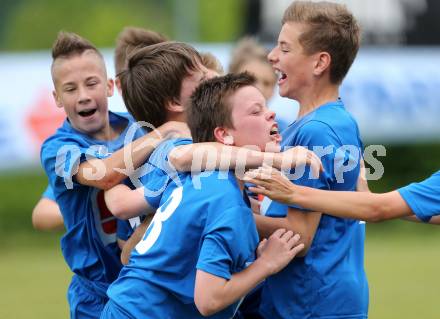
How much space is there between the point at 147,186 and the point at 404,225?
31.2 ft

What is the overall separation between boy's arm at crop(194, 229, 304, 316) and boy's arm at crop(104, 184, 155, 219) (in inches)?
23.2

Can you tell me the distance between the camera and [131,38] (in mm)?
5555

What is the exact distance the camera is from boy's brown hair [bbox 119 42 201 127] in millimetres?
4363

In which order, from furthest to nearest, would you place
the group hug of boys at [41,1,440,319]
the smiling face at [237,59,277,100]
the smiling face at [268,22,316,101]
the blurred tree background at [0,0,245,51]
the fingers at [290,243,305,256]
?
1. the blurred tree background at [0,0,245,51]
2. the smiling face at [237,59,277,100]
3. the smiling face at [268,22,316,101]
4. the fingers at [290,243,305,256]
5. the group hug of boys at [41,1,440,319]

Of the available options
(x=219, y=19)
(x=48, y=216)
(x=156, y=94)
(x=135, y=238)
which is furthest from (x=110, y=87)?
(x=219, y=19)

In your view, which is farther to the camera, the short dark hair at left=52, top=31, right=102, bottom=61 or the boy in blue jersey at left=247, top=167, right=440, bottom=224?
the short dark hair at left=52, top=31, right=102, bottom=61

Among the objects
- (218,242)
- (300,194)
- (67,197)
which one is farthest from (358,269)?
(67,197)

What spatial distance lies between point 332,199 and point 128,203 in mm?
942

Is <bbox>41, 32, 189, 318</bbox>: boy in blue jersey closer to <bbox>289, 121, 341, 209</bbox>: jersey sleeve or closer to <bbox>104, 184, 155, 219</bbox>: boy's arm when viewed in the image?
<bbox>104, 184, 155, 219</bbox>: boy's arm

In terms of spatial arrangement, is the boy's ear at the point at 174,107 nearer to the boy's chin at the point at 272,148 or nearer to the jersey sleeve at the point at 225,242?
the boy's chin at the point at 272,148

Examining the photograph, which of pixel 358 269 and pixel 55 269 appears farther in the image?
pixel 55 269

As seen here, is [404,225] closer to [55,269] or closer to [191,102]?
[55,269]

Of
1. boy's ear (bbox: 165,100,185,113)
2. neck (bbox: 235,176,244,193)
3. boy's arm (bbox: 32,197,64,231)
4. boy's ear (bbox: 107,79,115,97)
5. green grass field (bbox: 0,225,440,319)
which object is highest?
boy's ear (bbox: 165,100,185,113)

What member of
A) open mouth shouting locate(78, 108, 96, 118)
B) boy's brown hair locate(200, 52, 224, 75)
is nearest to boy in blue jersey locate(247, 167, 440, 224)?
boy's brown hair locate(200, 52, 224, 75)
